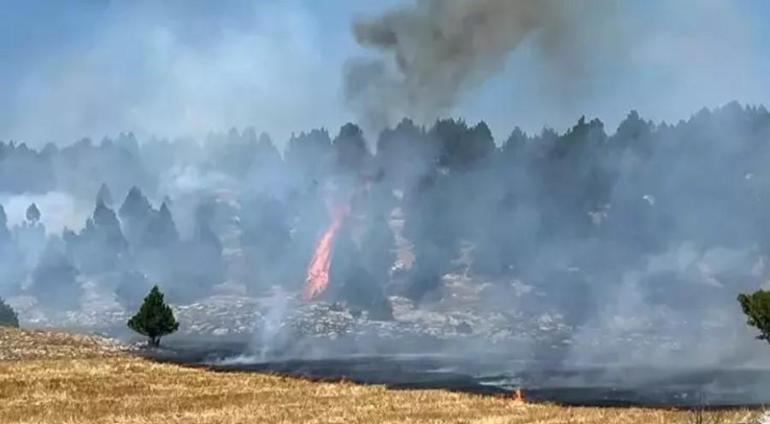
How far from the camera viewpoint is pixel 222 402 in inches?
2088

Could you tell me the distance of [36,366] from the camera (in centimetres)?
6700

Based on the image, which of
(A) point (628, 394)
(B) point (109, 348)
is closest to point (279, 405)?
(A) point (628, 394)

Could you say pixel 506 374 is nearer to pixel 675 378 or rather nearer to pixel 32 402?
pixel 675 378

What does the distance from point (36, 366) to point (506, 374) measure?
5262 centimetres

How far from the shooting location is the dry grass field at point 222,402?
46094 millimetres

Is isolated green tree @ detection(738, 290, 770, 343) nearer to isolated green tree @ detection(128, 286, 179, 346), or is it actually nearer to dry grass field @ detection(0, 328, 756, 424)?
dry grass field @ detection(0, 328, 756, 424)

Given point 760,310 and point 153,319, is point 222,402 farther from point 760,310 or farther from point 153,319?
point 153,319

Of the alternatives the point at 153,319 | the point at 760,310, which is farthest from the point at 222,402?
the point at 153,319

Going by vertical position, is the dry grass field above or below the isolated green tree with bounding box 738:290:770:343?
below

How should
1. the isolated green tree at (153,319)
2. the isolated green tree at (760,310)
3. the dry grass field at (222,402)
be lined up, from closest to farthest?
the dry grass field at (222,402) < the isolated green tree at (760,310) < the isolated green tree at (153,319)

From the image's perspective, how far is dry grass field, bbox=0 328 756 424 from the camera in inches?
1815

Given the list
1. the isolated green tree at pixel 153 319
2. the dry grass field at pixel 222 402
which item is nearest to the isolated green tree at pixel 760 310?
the dry grass field at pixel 222 402

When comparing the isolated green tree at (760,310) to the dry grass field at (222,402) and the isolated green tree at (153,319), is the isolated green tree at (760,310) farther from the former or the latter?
the isolated green tree at (153,319)

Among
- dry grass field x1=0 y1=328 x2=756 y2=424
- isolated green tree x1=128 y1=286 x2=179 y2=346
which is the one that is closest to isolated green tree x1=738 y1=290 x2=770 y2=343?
dry grass field x1=0 y1=328 x2=756 y2=424
